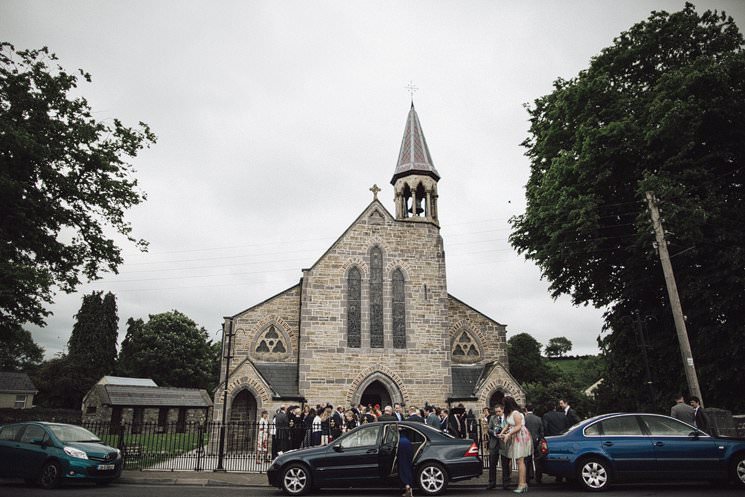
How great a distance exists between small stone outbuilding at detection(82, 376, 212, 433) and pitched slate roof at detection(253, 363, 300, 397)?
1702 cm

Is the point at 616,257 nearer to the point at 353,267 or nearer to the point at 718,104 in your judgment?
the point at 718,104

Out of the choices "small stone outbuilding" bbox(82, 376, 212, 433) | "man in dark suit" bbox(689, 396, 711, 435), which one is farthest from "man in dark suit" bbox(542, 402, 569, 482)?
"small stone outbuilding" bbox(82, 376, 212, 433)

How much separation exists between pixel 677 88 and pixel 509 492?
13.3m

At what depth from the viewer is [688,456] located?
352 inches

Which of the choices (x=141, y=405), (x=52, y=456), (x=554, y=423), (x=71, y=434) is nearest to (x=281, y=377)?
(x=71, y=434)

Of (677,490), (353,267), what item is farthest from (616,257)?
(353,267)

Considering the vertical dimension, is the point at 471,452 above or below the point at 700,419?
below

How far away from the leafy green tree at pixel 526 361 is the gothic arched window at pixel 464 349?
39.2 meters

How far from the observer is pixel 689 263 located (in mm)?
15422

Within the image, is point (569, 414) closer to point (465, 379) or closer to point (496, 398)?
point (496, 398)

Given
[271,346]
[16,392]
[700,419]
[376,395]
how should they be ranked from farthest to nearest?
[16,392]
[376,395]
[271,346]
[700,419]

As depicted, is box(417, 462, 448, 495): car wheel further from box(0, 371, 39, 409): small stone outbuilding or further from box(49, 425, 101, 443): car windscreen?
box(0, 371, 39, 409): small stone outbuilding

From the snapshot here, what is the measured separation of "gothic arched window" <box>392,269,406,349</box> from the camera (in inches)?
916

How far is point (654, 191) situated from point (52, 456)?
1693 centimetres
